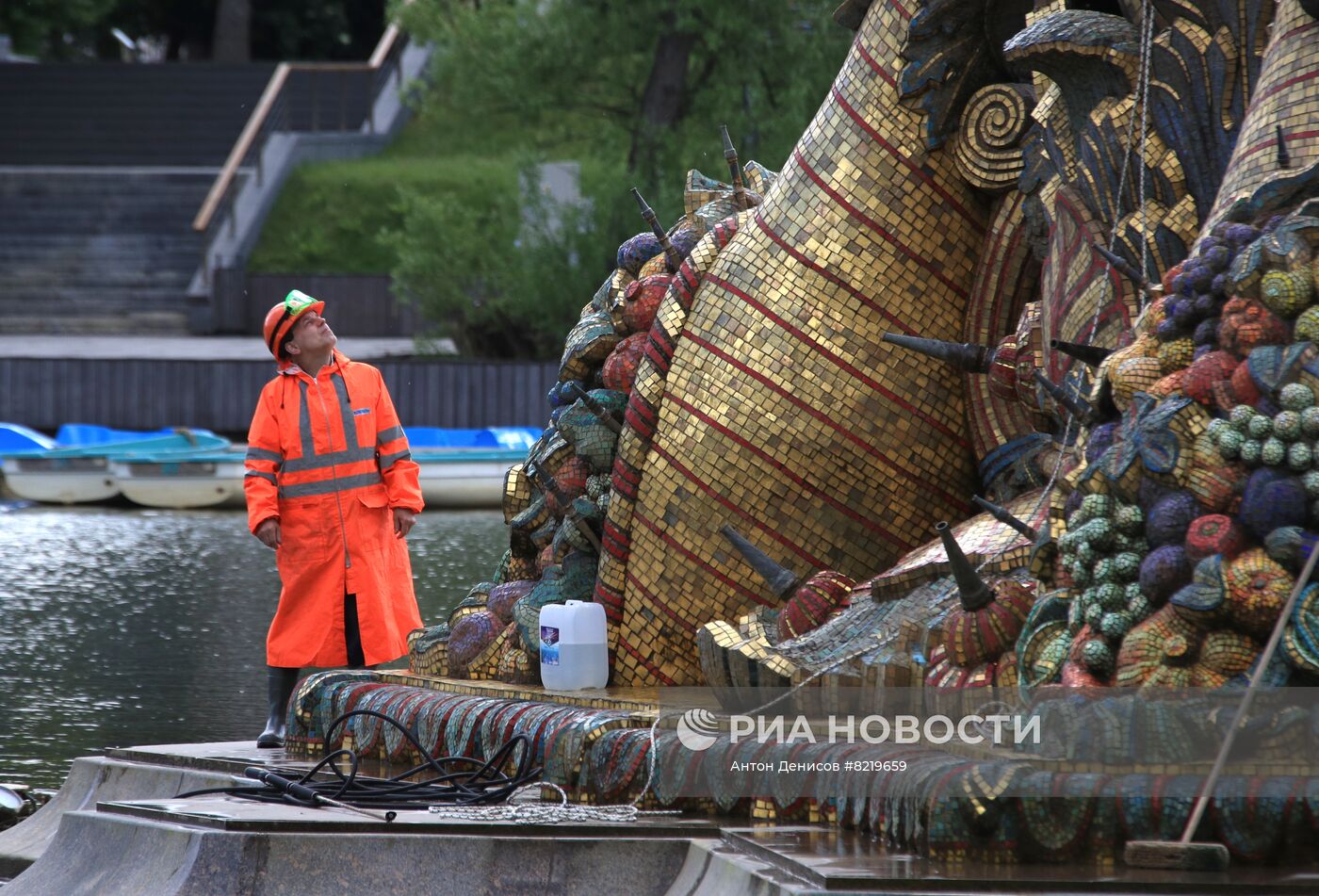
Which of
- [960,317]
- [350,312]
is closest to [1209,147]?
[960,317]

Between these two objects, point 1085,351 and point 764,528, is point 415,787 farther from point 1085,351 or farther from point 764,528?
point 1085,351

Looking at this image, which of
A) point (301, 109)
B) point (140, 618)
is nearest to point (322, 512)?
point (140, 618)

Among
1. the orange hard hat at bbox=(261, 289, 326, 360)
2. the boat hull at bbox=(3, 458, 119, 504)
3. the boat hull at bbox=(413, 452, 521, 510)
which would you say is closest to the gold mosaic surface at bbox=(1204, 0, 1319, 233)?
the orange hard hat at bbox=(261, 289, 326, 360)

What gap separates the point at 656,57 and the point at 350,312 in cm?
582

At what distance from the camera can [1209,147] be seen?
5.60m

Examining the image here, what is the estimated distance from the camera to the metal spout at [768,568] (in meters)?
6.15

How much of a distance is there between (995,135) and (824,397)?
2.92 feet

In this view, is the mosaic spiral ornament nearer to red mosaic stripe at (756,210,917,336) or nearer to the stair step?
red mosaic stripe at (756,210,917,336)

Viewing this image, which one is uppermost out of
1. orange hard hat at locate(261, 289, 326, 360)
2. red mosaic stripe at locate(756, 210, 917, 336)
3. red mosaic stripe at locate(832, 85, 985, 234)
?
red mosaic stripe at locate(832, 85, 985, 234)

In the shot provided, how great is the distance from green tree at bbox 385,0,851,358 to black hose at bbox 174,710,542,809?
61.9 feet

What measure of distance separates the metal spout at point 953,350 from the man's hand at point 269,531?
1.98 meters

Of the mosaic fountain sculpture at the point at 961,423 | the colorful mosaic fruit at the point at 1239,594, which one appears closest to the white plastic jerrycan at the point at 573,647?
the mosaic fountain sculpture at the point at 961,423

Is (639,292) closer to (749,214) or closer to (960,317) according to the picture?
(749,214)

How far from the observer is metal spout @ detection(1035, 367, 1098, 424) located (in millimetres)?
5085
